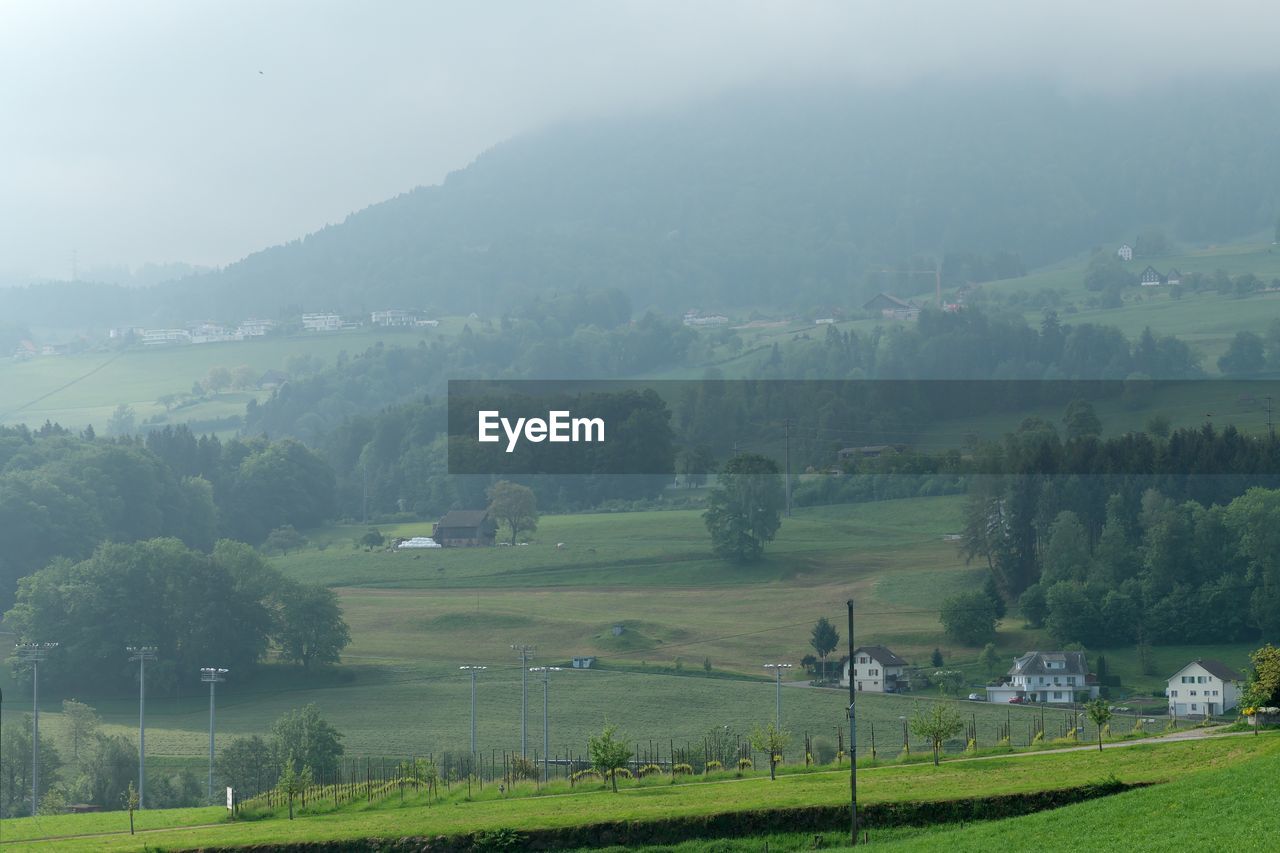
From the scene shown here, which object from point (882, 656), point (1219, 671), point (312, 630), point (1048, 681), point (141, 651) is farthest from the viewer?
point (312, 630)

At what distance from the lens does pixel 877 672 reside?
63000 millimetres

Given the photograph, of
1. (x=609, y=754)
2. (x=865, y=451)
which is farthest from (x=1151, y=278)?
(x=609, y=754)

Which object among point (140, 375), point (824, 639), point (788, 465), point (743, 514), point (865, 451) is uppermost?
point (140, 375)

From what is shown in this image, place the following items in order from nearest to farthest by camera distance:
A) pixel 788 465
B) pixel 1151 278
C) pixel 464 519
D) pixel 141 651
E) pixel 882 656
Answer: pixel 141 651 < pixel 882 656 < pixel 464 519 < pixel 788 465 < pixel 1151 278

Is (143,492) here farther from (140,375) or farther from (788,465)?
(140,375)

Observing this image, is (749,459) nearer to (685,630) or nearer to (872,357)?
(685,630)

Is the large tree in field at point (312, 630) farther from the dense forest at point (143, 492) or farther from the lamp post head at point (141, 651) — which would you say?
the dense forest at point (143, 492)

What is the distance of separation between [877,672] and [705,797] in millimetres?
28554

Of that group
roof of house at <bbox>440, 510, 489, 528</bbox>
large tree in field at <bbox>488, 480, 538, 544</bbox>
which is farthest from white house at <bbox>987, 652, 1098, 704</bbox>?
roof of house at <bbox>440, 510, 489, 528</bbox>

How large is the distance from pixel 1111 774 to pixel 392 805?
1543cm

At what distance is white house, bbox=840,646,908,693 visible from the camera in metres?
62.5

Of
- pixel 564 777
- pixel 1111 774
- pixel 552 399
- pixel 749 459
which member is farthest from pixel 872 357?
pixel 1111 774

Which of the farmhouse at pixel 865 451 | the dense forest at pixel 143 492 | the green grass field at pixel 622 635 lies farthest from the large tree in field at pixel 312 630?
the farmhouse at pixel 865 451

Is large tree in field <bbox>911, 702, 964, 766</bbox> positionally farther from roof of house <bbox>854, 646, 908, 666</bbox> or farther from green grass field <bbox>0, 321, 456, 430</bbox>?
green grass field <bbox>0, 321, 456, 430</bbox>
